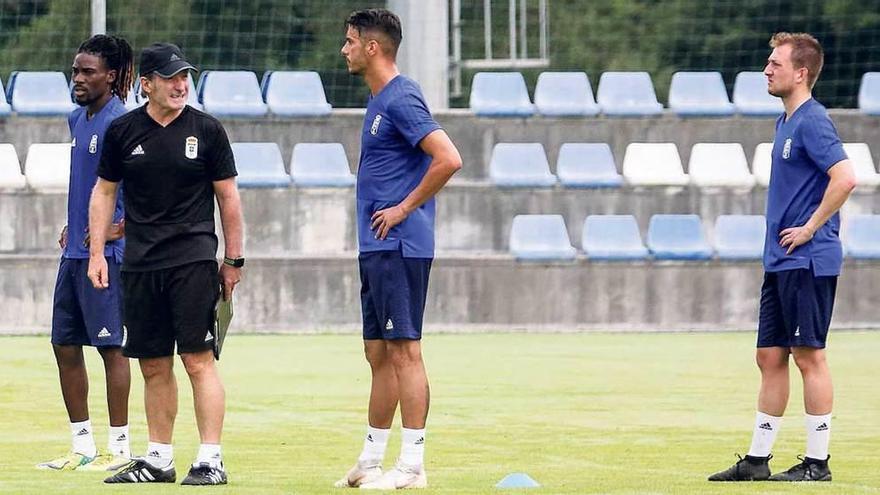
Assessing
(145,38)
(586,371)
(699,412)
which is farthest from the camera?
(145,38)

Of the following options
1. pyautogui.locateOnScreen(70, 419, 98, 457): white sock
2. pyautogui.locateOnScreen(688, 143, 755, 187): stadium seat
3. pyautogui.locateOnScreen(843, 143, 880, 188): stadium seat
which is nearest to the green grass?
pyautogui.locateOnScreen(70, 419, 98, 457): white sock

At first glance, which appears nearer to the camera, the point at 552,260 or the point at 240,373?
the point at 240,373

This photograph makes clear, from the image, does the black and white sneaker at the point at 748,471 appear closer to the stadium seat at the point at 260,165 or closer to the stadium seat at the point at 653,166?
the stadium seat at the point at 260,165

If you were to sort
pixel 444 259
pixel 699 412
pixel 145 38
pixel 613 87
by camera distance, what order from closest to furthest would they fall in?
pixel 699 412, pixel 444 259, pixel 613 87, pixel 145 38

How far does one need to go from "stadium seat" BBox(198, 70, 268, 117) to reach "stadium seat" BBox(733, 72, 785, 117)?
573 centimetres

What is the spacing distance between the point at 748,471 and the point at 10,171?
12974 mm

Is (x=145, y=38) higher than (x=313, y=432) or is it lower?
higher

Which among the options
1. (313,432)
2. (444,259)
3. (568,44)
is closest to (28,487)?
(313,432)

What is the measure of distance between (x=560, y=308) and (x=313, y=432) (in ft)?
30.7

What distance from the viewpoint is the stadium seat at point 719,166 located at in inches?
850

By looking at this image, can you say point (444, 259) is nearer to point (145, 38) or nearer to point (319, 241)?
point (319, 241)

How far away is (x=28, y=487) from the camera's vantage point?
27.5 feet

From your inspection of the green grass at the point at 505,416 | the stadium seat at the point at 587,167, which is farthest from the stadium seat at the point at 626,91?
the green grass at the point at 505,416

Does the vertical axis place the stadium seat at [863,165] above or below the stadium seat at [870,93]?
below
